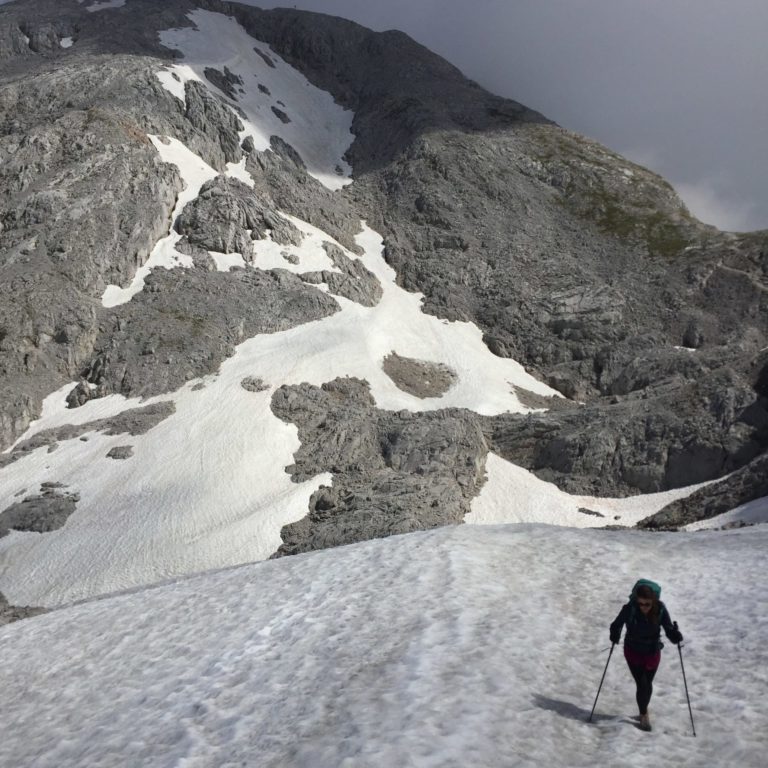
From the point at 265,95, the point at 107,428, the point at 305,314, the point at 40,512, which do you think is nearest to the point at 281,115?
the point at 265,95

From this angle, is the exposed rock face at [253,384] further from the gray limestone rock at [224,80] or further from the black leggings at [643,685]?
the gray limestone rock at [224,80]

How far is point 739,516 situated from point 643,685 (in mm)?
32834

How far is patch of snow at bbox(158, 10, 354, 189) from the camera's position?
356 ft

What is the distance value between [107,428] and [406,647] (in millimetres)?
48122

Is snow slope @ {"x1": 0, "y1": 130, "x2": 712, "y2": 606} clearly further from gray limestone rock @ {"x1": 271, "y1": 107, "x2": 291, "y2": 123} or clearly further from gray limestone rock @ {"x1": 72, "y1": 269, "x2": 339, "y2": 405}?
gray limestone rock @ {"x1": 271, "y1": 107, "x2": 291, "y2": 123}

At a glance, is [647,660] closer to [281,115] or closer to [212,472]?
[212,472]

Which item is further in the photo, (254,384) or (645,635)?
(254,384)

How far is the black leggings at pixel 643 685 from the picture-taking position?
389 inches

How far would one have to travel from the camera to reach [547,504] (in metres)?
52.7

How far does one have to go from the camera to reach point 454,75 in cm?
14150

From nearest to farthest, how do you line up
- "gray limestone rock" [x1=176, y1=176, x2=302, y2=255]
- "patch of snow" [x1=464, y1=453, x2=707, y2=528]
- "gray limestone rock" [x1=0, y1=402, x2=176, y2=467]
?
"patch of snow" [x1=464, y1=453, x2=707, y2=528]
"gray limestone rock" [x1=0, y1=402, x2=176, y2=467]
"gray limestone rock" [x1=176, y1=176, x2=302, y2=255]

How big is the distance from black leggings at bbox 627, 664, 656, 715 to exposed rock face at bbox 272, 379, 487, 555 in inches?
1165

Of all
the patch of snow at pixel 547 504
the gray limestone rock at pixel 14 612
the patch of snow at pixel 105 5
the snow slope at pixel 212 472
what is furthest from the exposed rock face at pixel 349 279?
the patch of snow at pixel 105 5

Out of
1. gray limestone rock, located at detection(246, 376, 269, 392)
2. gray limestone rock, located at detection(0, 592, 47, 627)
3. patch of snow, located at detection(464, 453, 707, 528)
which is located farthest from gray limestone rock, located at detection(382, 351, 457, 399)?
gray limestone rock, located at detection(0, 592, 47, 627)
